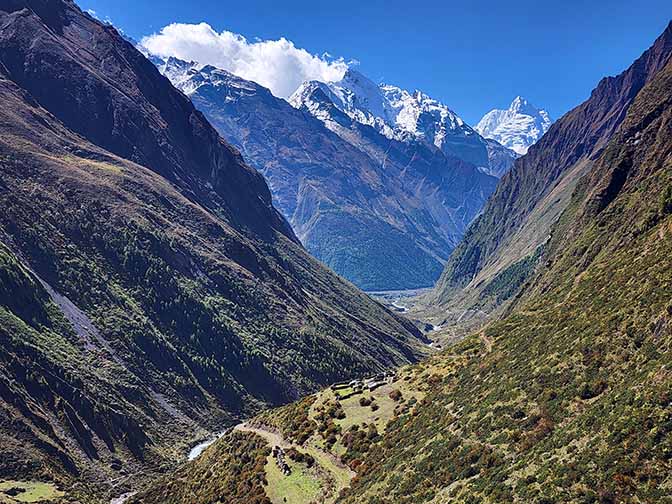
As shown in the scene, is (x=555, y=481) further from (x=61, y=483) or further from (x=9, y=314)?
(x=9, y=314)

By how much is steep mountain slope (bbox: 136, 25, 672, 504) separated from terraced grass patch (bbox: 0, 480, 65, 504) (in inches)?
1364

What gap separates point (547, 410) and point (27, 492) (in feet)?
389

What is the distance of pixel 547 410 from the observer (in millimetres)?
56312

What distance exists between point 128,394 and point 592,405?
163863 mm

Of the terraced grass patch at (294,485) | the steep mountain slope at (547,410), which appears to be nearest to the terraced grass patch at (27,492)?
the steep mountain slope at (547,410)

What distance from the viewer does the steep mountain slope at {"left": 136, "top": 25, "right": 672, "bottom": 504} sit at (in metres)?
42.5

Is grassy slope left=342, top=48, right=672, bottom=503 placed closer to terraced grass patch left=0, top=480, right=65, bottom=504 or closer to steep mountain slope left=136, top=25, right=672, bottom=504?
steep mountain slope left=136, top=25, right=672, bottom=504

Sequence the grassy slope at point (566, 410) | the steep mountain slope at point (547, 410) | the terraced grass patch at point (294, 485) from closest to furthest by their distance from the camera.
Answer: the grassy slope at point (566, 410) → the steep mountain slope at point (547, 410) → the terraced grass patch at point (294, 485)

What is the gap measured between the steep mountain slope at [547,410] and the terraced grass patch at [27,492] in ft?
114

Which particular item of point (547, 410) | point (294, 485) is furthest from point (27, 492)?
point (547, 410)

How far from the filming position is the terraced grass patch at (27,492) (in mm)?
117312

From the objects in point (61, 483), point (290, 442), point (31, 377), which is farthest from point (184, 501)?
point (31, 377)

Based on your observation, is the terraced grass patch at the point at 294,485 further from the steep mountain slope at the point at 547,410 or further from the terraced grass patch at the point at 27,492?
the terraced grass patch at the point at 27,492

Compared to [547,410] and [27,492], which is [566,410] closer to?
[547,410]
